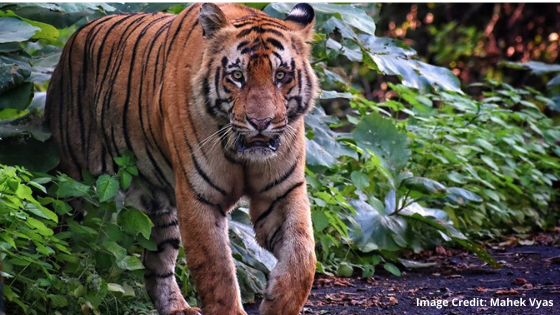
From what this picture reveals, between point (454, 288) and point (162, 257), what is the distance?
1605 millimetres

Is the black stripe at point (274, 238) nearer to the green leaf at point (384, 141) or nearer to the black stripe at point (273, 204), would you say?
the black stripe at point (273, 204)

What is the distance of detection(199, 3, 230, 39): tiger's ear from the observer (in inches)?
139

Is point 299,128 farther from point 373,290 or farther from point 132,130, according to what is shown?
point 373,290

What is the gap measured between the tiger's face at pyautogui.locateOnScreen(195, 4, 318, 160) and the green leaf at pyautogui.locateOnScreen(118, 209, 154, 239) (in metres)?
0.57

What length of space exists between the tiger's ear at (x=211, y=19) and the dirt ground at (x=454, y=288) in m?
1.48

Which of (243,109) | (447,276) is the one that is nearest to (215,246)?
(243,109)

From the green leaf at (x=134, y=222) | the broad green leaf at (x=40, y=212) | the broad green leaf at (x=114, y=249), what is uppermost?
the broad green leaf at (x=40, y=212)

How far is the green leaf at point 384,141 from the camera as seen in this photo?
17.8 ft

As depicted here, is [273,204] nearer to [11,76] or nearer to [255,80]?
[255,80]

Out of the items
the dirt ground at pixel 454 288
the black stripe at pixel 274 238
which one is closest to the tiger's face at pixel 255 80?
the black stripe at pixel 274 238

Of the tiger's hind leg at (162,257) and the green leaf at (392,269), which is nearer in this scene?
the tiger's hind leg at (162,257)

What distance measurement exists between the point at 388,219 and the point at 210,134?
6.88 feet

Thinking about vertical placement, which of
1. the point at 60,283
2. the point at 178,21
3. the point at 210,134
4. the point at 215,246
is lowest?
the point at 60,283

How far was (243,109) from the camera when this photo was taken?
3.31 meters
